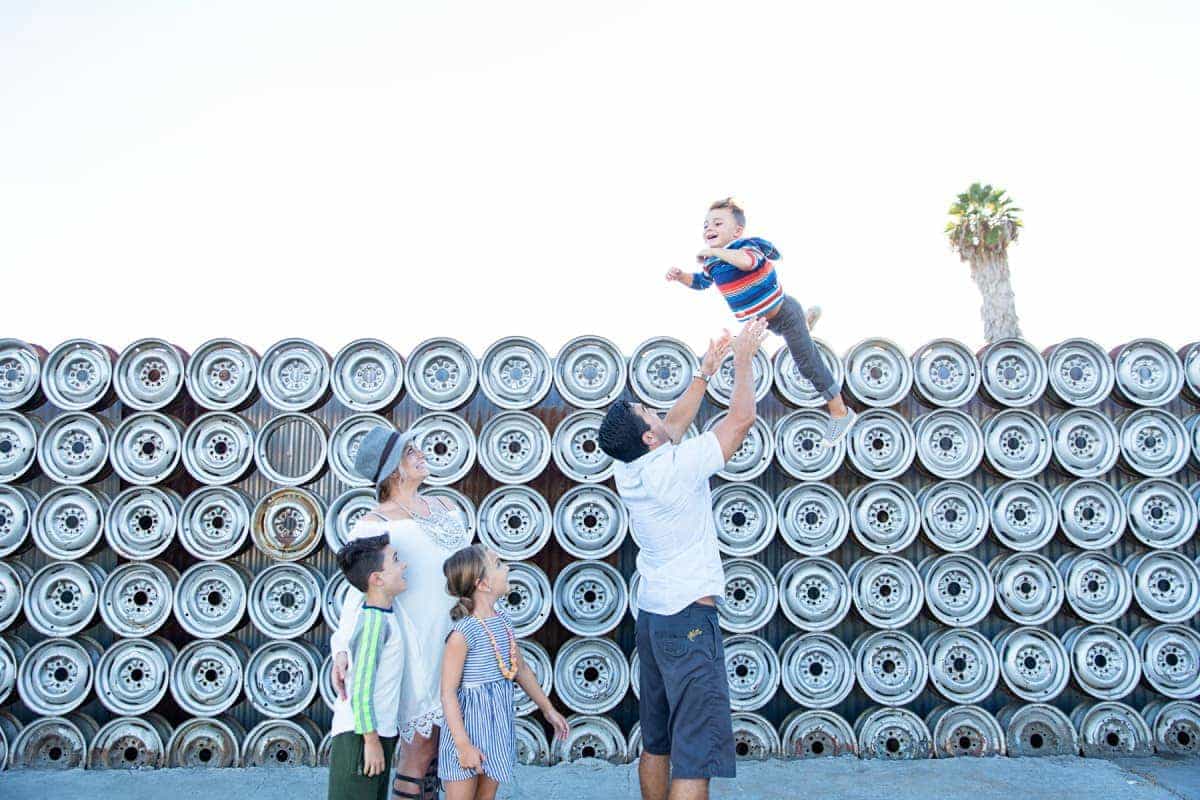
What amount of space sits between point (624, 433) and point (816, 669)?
3372 mm

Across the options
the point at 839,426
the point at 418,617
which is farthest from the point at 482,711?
the point at 839,426

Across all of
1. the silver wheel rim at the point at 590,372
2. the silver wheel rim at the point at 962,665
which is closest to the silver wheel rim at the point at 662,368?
the silver wheel rim at the point at 590,372

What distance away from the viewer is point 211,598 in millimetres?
6441

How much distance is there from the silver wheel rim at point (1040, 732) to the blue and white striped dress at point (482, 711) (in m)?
4.29

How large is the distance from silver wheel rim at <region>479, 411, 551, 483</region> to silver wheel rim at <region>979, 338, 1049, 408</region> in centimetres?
334

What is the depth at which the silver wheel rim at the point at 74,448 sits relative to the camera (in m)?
6.50

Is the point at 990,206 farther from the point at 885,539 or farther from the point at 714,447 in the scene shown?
the point at 714,447

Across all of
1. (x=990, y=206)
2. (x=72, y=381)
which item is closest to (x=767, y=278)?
(x=72, y=381)

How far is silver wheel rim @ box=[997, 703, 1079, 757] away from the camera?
6453 mm

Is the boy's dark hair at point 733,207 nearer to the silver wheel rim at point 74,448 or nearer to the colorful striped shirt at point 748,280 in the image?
the colorful striped shirt at point 748,280

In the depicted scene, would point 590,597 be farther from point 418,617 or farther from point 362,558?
point 362,558

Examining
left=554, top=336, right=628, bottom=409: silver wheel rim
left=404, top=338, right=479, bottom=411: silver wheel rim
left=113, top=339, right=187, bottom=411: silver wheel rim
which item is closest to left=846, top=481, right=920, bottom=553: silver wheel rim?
left=554, top=336, right=628, bottom=409: silver wheel rim

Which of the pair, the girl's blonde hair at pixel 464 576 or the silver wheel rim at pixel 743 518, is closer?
the girl's blonde hair at pixel 464 576

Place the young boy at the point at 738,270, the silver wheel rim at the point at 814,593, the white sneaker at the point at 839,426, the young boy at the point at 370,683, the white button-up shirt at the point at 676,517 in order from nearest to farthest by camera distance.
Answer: the young boy at the point at 370,683 < the white button-up shirt at the point at 676,517 < the young boy at the point at 738,270 < the white sneaker at the point at 839,426 < the silver wheel rim at the point at 814,593
